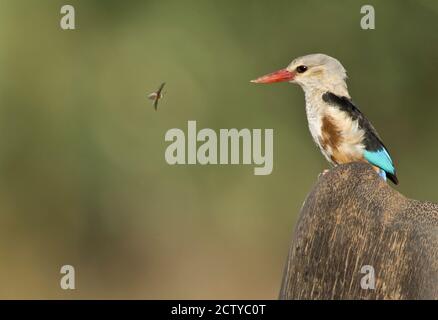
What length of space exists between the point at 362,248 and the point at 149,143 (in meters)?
6.98

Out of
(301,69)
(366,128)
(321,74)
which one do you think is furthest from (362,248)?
(301,69)

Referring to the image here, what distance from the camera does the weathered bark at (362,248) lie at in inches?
102

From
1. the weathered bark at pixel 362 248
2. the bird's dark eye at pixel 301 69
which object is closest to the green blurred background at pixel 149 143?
the bird's dark eye at pixel 301 69

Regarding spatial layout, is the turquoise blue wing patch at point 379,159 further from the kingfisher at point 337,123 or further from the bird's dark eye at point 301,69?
the bird's dark eye at point 301,69

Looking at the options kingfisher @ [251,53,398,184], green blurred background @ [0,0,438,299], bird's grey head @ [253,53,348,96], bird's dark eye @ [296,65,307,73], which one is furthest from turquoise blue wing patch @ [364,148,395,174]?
green blurred background @ [0,0,438,299]

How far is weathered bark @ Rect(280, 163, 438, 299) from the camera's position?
2.60m

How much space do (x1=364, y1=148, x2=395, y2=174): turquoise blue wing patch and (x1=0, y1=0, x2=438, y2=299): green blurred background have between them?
4654 millimetres

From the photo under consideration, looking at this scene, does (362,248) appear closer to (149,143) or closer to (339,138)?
(339,138)

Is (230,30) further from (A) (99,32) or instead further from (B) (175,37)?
(A) (99,32)

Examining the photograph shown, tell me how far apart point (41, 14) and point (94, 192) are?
6.59ft

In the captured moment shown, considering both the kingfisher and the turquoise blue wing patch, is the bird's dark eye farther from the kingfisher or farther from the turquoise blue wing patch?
the turquoise blue wing patch

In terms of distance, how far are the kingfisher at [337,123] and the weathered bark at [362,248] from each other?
1870 millimetres

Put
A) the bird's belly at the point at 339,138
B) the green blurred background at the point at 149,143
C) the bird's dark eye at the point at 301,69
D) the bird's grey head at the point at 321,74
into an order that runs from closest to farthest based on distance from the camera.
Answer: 1. the bird's belly at the point at 339,138
2. the bird's grey head at the point at 321,74
3. the bird's dark eye at the point at 301,69
4. the green blurred background at the point at 149,143

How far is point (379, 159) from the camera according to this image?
4.71 m
